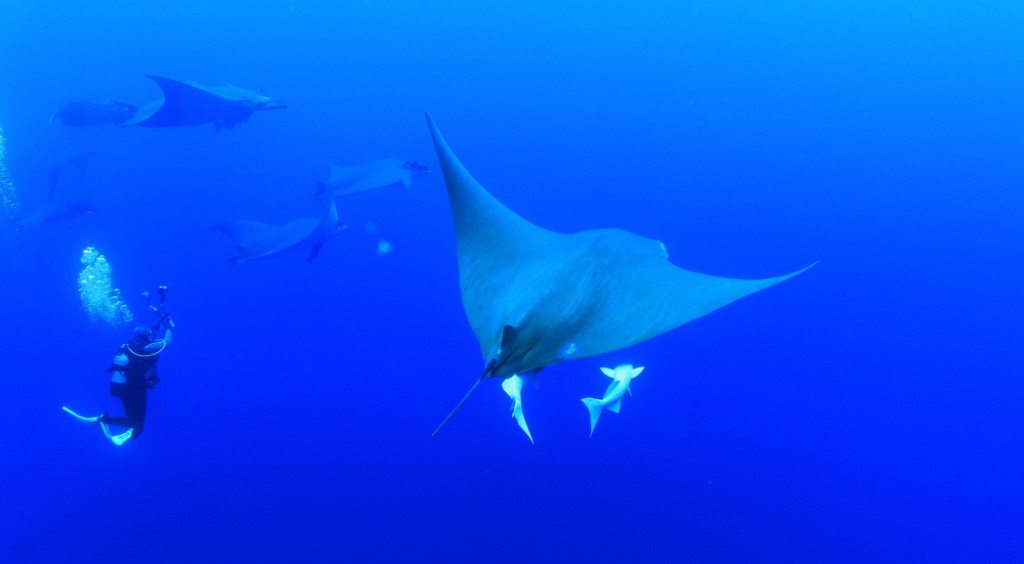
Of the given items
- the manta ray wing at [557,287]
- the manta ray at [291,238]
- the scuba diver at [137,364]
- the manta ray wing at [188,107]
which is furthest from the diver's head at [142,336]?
the manta ray wing at [557,287]

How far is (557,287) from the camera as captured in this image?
10.3ft

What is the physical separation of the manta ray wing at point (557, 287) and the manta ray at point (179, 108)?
4185mm

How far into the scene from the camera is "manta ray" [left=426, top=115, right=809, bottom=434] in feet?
9.72

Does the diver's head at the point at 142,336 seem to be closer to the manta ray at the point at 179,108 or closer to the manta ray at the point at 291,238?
the manta ray at the point at 291,238

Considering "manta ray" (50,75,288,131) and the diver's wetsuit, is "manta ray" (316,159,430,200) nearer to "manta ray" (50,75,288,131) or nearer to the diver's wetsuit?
"manta ray" (50,75,288,131)

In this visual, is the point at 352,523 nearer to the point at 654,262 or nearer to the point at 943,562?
the point at 654,262

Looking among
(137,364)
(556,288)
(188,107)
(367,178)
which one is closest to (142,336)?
(137,364)

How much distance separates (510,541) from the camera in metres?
7.20

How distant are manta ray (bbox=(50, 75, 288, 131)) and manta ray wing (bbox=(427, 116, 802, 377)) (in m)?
4.19

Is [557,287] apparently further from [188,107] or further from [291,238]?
[188,107]

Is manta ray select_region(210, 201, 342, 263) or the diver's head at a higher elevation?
manta ray select_region(210, 201, 342, 263)

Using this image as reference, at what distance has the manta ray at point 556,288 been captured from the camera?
2963mm

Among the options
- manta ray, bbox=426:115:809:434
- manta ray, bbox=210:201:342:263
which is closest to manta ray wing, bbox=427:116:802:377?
manta ray, bbox=426:115:809:434

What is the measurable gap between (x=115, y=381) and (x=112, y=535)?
340 centimetres
